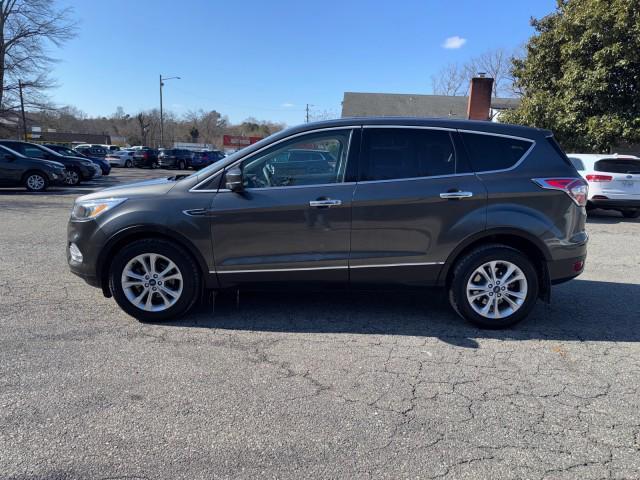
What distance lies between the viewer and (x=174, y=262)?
4215mm

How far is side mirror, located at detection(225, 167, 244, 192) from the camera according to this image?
13.2ft

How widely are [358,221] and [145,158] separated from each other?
35254mm

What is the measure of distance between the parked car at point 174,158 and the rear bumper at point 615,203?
99.3 feet

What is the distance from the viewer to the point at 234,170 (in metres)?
4.08

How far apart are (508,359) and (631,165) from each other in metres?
9.85

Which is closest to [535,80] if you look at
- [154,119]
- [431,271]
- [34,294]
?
[431,271]

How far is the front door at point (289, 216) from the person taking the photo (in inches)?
161

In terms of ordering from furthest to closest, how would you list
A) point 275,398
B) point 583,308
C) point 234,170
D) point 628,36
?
point 628,36 → point 583,308 → point 234,170 → point 275,398

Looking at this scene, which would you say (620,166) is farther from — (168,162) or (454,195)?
(168,162)

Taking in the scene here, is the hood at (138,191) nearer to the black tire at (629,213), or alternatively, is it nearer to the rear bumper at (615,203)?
the rear bumper at (615,203)

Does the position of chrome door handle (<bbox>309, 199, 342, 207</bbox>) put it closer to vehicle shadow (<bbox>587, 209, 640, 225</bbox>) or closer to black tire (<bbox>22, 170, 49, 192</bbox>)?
vehicle shadow (<bbox>587, 209, 640, 225</bbox>)

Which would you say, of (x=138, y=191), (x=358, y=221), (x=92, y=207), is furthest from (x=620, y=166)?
(x=92, y=207)

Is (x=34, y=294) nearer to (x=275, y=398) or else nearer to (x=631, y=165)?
(x=275, y=398)

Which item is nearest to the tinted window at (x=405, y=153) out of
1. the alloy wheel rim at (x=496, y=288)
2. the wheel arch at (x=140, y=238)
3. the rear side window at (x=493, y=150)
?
the rear side window at (x=493, y=150)
